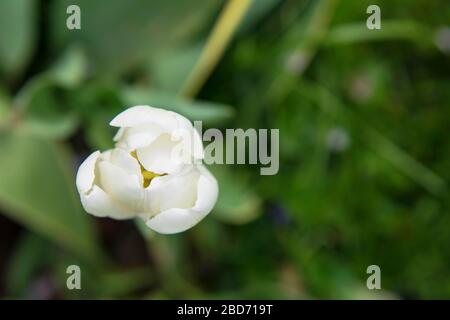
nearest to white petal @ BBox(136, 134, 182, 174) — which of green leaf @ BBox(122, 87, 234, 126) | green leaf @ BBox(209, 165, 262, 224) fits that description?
green leaf @ BBox(122, 87, 234, 126)

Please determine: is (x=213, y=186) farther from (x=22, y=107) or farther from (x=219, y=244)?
(x=219, y=244)

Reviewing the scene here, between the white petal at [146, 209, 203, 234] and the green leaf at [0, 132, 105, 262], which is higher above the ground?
the green leaf at [0, 132, 105, 262]

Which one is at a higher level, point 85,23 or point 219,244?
point 85,23

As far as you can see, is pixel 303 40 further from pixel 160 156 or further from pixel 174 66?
pixel 160 156

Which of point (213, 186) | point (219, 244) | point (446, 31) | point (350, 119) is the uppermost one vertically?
point (446, 31)

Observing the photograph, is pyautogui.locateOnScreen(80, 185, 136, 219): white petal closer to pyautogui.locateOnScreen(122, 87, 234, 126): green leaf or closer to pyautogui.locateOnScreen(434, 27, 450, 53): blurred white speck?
pyautogui.locateOnScreen(122, 87, 234, 126): green leaf

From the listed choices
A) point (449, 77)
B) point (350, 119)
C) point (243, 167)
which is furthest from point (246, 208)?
point (449, 77)

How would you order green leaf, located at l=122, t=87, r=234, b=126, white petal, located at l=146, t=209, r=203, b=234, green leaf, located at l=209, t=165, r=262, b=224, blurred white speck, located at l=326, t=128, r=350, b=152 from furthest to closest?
blurred white speck, located at l=326, t=128, r=350, b=152
green leaf, located at l=209, t=165, r=262, b=224
green leaf, located at l=122, t=87, r=234, b=126
white petal, located at l=146, t=209, r=203, b=234
